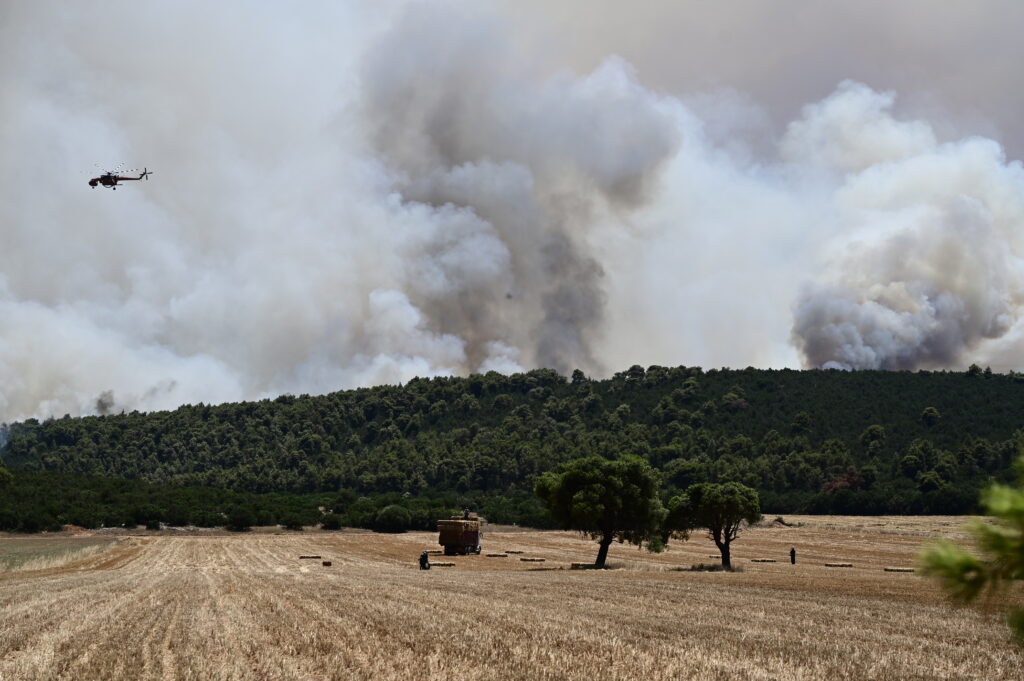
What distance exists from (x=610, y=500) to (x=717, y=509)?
9.65 m

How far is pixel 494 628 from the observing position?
94.7 ft

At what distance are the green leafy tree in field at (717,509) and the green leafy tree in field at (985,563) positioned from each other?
64.2 m

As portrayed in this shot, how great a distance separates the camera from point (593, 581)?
5184 cm

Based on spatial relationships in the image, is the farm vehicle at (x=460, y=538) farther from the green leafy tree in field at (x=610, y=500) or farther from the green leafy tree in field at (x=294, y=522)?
the green leafy tree in field at (x=294, y=522)

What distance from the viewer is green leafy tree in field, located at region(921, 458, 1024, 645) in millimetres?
5281

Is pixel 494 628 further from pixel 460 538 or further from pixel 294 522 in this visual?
pixel 294 522

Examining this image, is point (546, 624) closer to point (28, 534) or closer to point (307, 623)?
point (307, 623)

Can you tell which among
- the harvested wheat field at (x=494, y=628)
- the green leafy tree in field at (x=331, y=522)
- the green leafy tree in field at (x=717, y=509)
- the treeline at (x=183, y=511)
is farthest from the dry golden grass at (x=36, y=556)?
the green leafy tree in field at (x=717, y=509)

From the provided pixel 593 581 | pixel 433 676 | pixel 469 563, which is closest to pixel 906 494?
pixel 469 563

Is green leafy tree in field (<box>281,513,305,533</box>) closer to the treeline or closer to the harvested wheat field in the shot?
the treeline

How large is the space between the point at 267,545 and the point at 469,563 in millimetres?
45488

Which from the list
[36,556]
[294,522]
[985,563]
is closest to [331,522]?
[294,522]

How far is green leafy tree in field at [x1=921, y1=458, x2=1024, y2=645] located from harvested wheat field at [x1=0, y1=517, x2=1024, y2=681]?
52.0ft

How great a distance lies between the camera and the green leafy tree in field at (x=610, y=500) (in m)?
73.4
